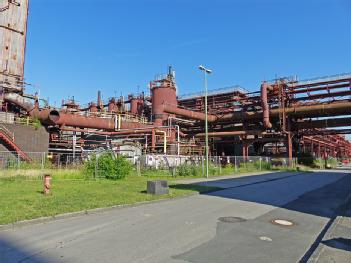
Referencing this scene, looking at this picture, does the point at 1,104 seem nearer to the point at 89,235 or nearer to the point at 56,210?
the point at 56,210

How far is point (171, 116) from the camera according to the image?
44031 mm

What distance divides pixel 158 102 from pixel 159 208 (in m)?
35.8

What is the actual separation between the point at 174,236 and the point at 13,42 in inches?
1427

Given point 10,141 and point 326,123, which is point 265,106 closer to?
point 326,123

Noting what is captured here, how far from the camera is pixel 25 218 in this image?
8.46m

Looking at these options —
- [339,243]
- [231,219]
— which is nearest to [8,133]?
[231,219]

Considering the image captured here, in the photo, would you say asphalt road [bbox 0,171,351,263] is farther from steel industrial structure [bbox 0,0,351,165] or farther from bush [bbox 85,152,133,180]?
steel industrial structure [bbox 0,0,351,165]

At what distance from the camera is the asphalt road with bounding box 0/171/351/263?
5.79 metres

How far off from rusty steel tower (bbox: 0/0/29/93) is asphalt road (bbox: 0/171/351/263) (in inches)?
1161

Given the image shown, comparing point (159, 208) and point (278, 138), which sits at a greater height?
point (278, 138)

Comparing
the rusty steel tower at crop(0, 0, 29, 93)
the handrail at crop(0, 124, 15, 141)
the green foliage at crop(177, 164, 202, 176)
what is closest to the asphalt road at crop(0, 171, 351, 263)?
the green foliage at crop(177, 164, 202, 176)

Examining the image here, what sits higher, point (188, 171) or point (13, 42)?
point (13, 42)

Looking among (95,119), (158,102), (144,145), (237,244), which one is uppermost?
(158,102)

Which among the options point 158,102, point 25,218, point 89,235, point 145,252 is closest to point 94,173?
point 25,218
